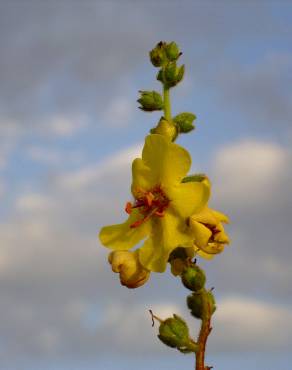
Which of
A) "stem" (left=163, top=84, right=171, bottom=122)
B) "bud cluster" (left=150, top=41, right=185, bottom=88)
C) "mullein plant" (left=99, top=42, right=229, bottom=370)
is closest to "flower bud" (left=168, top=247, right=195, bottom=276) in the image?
"mullein plant" (left=99, top=42, right=229, bottom=370)

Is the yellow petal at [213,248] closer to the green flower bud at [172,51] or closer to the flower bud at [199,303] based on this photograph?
the flower bud at [199,303]

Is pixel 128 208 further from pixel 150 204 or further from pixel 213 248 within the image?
pixel 213 248

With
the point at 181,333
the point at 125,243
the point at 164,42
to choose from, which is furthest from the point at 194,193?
the point at 164,42

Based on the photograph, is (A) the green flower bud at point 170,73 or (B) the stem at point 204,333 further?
(A) the green flower bud at point 170,73

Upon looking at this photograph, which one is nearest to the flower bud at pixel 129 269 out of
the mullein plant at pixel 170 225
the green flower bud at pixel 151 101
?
the mullein plant at pixel 170 225

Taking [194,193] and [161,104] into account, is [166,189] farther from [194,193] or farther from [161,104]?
[161,104]

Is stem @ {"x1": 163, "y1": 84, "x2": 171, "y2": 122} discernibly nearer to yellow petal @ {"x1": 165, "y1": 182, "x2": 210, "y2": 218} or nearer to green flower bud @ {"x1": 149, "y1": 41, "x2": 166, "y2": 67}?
green flower bud @ {"x1": 149, "y1": 41, "x2": 166, "y2": 67}
